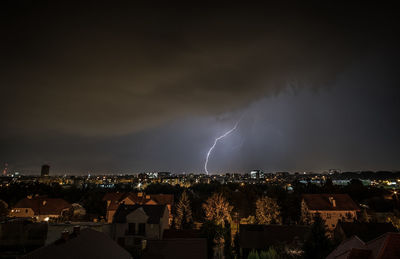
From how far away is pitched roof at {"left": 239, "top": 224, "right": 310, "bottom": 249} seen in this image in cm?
2948

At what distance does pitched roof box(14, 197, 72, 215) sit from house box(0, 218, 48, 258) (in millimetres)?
22300

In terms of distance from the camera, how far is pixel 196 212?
57781 mm

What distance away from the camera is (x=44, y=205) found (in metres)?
51.3

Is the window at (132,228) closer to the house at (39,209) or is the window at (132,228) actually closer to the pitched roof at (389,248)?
the house at (39,209)

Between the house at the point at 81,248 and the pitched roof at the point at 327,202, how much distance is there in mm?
37511

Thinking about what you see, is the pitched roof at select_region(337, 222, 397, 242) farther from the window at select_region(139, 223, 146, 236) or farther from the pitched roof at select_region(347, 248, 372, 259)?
the window at select_region(139, 223, 146, 236)

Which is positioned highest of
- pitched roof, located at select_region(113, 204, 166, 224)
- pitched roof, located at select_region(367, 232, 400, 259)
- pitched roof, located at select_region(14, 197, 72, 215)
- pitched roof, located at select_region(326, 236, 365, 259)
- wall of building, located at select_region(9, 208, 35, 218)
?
pitched roof, located at select_region(367, 232, 400, 259)

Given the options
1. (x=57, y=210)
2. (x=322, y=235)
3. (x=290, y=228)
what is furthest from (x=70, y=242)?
(x=57, y=210)

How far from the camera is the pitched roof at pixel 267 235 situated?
29484mm

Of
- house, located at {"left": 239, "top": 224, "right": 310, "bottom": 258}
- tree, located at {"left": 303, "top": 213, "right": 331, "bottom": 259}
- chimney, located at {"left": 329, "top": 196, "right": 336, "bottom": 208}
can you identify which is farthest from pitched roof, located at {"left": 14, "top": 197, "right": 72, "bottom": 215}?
chimney, located at {"left": 329, "top": 196, "right": 336, "bottom": 208}

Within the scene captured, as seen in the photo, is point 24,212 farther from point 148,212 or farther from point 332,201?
point 332,201

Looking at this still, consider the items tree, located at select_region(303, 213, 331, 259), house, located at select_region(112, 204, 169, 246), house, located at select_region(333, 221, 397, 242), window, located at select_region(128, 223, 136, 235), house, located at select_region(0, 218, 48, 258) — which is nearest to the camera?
tree, located at select_region(303, 213, 331, 259)

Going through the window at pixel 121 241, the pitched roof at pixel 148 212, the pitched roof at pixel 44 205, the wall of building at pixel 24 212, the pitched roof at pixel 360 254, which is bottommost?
the window at pixel 121 241

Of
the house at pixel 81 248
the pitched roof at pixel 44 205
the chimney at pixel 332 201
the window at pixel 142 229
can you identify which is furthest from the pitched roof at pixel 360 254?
the pitched roof at pixel 44 205
